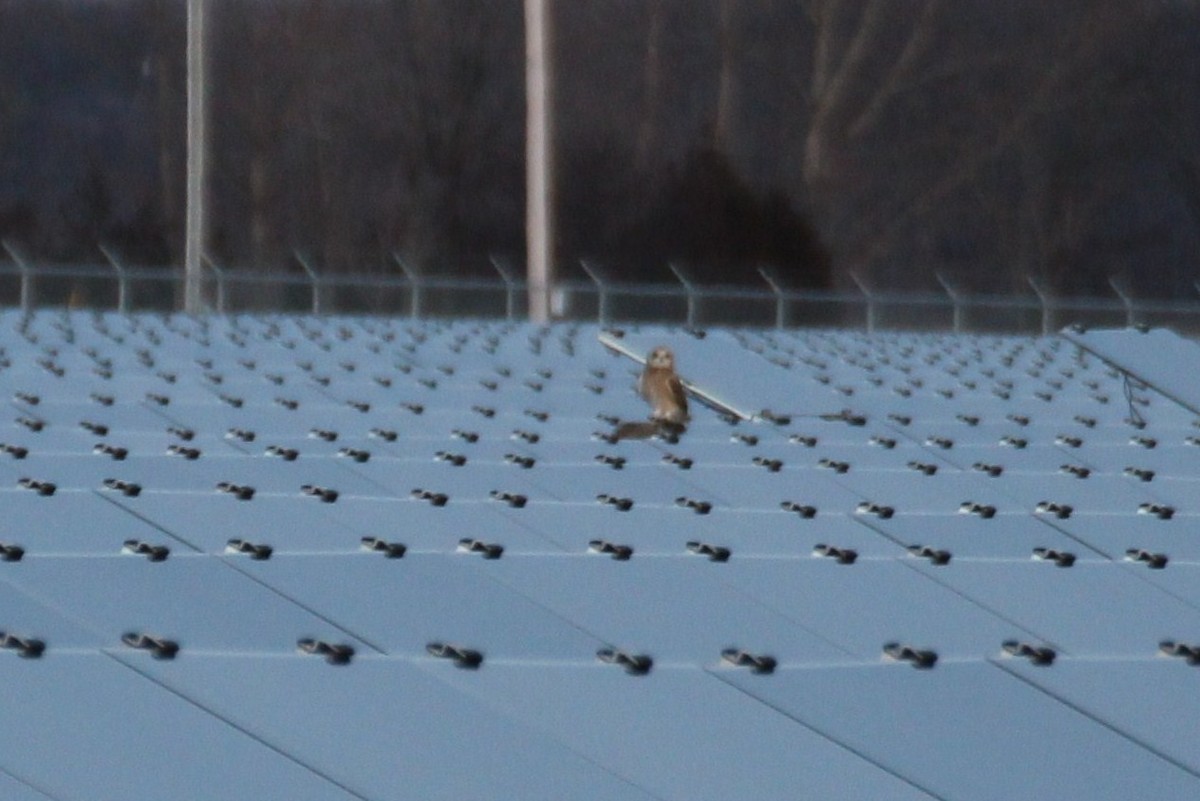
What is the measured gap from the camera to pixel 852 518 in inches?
342

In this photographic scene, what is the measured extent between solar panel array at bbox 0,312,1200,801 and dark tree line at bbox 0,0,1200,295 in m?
36.7

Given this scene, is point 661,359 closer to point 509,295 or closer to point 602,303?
point 602,303

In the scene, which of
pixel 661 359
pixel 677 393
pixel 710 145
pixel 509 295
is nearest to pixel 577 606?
pixel 661 359

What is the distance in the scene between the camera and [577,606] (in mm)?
6414

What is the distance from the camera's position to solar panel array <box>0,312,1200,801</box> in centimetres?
462

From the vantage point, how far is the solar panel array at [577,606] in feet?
15.1

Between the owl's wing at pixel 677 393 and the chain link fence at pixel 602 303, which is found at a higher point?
the owl's wing at pixel 677 393

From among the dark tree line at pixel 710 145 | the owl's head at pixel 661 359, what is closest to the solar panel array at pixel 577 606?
the owl's head at pixel 661 359

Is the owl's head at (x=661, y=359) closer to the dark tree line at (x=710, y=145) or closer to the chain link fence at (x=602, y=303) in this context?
the chain link fence at (x=602, y=303)

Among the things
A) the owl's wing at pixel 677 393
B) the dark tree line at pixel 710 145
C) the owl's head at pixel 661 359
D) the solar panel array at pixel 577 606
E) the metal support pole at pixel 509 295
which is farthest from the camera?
the dark tree line at pixel 710 145

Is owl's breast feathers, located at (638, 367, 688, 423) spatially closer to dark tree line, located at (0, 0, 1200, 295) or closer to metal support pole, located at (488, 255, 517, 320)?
metal support pole, located at (488, 255, 517, 320)

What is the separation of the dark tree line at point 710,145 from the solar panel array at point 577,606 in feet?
120

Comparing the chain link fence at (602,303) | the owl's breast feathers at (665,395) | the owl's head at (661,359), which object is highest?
the owl's head at (661,359)

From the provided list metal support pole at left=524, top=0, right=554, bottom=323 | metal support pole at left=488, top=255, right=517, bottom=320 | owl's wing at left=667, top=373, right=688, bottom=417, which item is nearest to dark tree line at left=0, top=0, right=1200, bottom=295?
metal support pole at left=488, top=255, right=517, bottom=320
